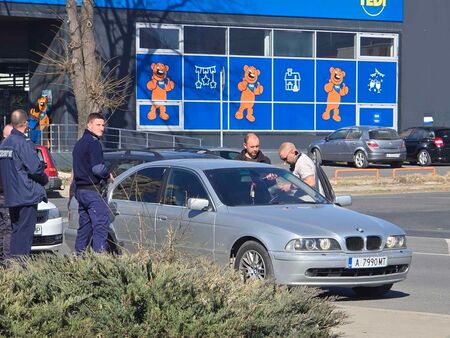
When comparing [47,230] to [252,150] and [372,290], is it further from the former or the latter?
[372,290]

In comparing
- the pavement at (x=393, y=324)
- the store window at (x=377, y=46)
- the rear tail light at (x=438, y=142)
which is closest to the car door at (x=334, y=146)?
the rear tail light at (x=438, y=142)

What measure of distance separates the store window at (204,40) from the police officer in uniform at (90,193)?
89.7ft

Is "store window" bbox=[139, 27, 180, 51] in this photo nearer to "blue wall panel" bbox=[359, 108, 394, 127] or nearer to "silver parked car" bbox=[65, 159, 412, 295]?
"blue wall panel" bbox=[359, 108, 394, 127]

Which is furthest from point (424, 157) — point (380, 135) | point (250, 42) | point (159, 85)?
point (159, 85)

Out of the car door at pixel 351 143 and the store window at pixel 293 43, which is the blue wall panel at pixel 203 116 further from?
the car door at pixel 351 143

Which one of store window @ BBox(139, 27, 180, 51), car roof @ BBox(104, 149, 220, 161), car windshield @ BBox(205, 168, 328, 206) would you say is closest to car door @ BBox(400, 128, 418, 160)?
store window @ BBox(139, 27, 180, 51)

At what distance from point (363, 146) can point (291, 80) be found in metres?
4.87

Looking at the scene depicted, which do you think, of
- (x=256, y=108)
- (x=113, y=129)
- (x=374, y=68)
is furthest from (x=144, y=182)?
(x=374, y=68)

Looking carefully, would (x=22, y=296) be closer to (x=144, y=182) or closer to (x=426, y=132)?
(x=144, y=182)

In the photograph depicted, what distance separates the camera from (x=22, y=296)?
609cm

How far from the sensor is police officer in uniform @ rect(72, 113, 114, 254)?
10.6m

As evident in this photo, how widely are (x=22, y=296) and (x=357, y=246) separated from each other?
4.58 m

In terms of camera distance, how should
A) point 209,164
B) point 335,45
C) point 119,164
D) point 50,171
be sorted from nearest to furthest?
point 209,164
point 119,164
point 50,171
point 335,45

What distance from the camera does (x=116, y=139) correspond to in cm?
3706
